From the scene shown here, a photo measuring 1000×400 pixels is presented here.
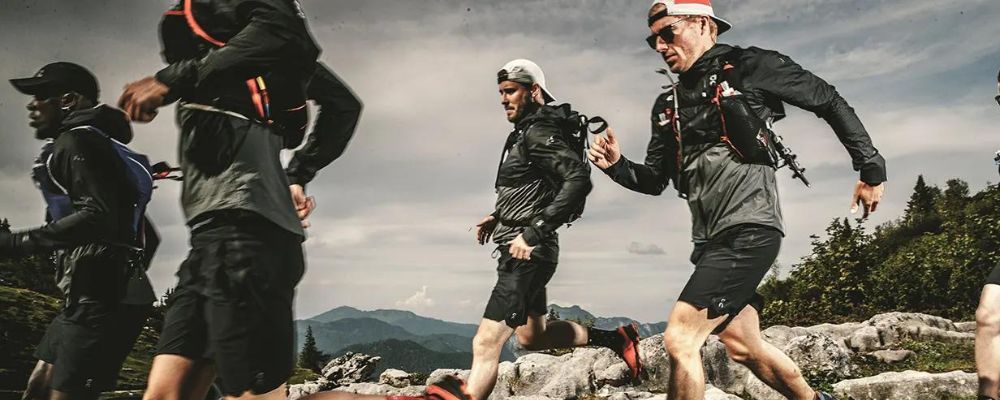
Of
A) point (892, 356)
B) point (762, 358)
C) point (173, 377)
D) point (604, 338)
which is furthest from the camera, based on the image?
point (892, 356)

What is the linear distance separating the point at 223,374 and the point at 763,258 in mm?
3124

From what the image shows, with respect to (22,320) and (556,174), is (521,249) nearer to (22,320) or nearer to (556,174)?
(556,174)

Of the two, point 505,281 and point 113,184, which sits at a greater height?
point 113,184

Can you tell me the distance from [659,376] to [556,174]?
5.10m

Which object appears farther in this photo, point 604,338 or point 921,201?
point 921,201

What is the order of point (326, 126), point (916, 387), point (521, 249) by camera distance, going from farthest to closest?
point (916, 387)
point (521, 249)
point (326, 126)

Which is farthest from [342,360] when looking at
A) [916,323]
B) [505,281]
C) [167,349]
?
[916,323]

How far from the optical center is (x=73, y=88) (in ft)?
14.8

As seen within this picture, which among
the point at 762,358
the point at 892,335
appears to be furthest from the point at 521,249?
the point at 892,335

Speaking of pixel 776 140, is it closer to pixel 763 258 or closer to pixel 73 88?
pixel 763 258

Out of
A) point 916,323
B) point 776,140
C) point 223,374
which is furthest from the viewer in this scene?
point 916,323

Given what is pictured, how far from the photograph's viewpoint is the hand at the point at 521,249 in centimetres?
548

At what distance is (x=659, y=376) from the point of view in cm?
991

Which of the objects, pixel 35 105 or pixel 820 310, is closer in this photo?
pixel 35 105
